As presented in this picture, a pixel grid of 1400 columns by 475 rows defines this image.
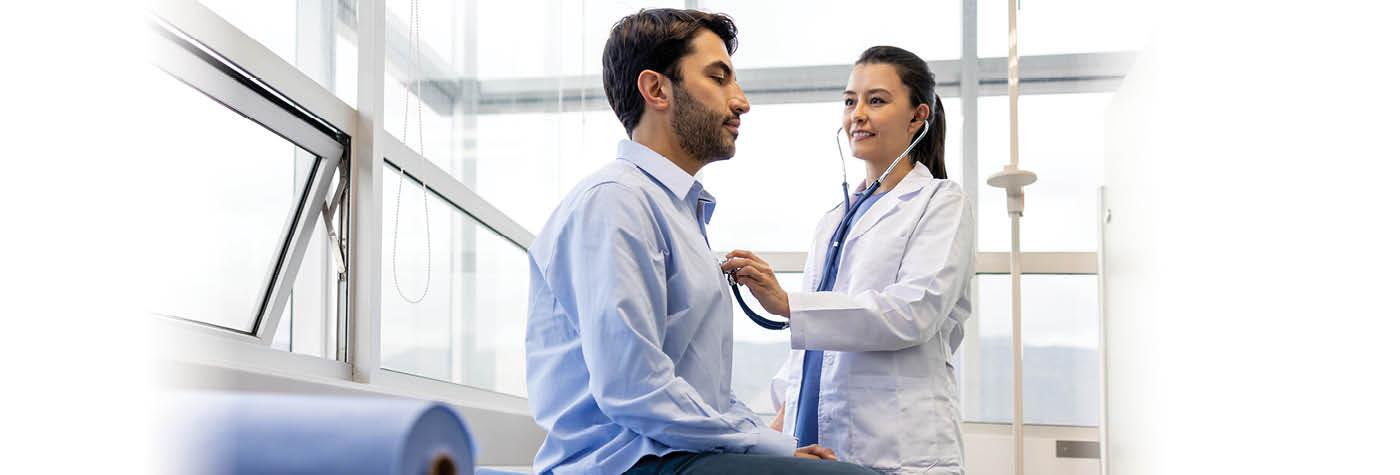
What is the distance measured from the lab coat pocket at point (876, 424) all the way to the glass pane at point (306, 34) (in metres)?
1.15

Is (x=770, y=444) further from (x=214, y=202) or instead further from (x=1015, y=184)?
(x=1015, y=184)

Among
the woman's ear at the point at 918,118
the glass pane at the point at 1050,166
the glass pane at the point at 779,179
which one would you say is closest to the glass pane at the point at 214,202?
the woman's ear at the point at 918,118

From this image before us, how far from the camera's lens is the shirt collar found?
152cm

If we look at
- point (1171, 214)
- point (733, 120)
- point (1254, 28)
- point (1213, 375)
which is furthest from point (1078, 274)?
point (733, 120)

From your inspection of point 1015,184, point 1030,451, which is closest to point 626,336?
point 1015,184

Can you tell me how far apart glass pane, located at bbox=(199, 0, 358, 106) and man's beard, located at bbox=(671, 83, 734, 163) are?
75 cm

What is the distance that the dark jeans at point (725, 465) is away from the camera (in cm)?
124

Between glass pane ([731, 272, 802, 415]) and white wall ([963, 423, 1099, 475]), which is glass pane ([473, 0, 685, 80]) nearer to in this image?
glass pane ([731, 272, 802, 415])

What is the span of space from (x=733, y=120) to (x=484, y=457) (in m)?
1.19

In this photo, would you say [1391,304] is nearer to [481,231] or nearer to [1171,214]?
[1171,214]

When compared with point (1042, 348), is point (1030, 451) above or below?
below

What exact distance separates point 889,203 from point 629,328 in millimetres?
928

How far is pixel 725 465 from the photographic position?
1.24 m

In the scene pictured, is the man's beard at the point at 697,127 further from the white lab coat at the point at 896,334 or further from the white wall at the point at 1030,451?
the white wall at the point at 1030,451
